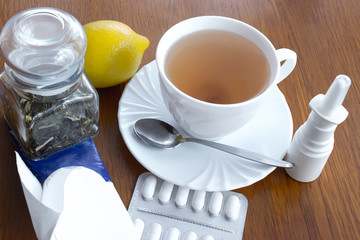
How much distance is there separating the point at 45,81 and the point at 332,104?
38cm

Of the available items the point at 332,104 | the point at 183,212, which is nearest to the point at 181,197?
the point at 183,212

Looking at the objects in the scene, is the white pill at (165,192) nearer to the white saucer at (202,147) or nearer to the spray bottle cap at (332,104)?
the white saucer at (202,147)

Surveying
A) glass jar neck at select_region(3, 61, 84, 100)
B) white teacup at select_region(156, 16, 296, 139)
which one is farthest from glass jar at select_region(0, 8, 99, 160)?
white teacup at select_region(156, 16, 296, 139)

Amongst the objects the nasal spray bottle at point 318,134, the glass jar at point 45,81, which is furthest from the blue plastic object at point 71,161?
the nasal spray bottle at point 318,134

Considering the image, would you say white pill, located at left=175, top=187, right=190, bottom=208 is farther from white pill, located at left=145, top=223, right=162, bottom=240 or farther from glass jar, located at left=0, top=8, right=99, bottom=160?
glass jar, located at left=0, top=8, right=99, bottom=160

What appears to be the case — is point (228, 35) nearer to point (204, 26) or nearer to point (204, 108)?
point (204, 26)

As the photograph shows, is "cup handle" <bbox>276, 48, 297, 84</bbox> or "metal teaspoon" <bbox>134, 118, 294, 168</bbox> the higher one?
"cup handle" <bbox>276, 48, 297, 84</bbox>

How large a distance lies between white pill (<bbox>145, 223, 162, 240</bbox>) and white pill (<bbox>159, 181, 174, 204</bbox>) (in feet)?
0.13

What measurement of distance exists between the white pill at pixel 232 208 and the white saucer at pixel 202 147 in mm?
20

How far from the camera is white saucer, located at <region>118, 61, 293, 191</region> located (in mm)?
700

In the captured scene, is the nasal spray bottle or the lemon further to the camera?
the lemon

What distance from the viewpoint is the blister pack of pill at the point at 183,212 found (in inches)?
26.1

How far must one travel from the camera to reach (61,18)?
65 centimetres

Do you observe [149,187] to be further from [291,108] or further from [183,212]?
[291,108]
